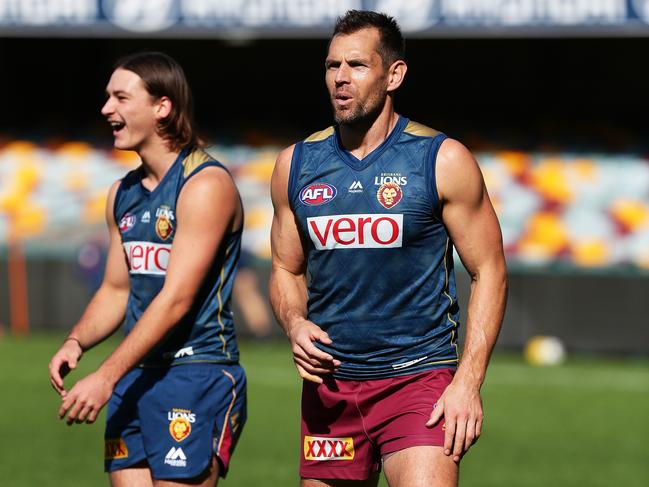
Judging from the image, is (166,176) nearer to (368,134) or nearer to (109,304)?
(109,304)

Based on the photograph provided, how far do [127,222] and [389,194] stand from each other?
4.20 ft

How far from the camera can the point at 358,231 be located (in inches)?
184

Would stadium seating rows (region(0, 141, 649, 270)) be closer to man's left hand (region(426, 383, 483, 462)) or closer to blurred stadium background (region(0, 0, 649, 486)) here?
blurred stadium background (region(0, 0, 649, 486))

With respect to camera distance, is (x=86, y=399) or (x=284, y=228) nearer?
(x=86, y=399)

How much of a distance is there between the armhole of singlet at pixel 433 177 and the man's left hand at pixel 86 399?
145 cm

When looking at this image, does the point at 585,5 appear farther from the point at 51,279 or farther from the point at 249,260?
the point at 51,279

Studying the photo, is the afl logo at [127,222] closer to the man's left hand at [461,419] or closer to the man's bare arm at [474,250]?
the man's bare arm at [474,250]

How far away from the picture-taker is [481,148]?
18297 millimetres

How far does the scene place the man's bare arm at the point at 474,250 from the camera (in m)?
4.45

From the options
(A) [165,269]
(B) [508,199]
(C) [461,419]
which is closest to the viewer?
(C) [461,419]

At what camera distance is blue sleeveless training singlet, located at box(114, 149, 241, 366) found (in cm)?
516

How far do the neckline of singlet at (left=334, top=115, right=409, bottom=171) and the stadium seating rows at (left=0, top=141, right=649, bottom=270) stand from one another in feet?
34.6

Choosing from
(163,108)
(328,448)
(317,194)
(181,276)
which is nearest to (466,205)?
(317,194)

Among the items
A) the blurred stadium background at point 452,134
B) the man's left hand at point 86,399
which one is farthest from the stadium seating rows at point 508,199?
the man's left hand at point 86,399
